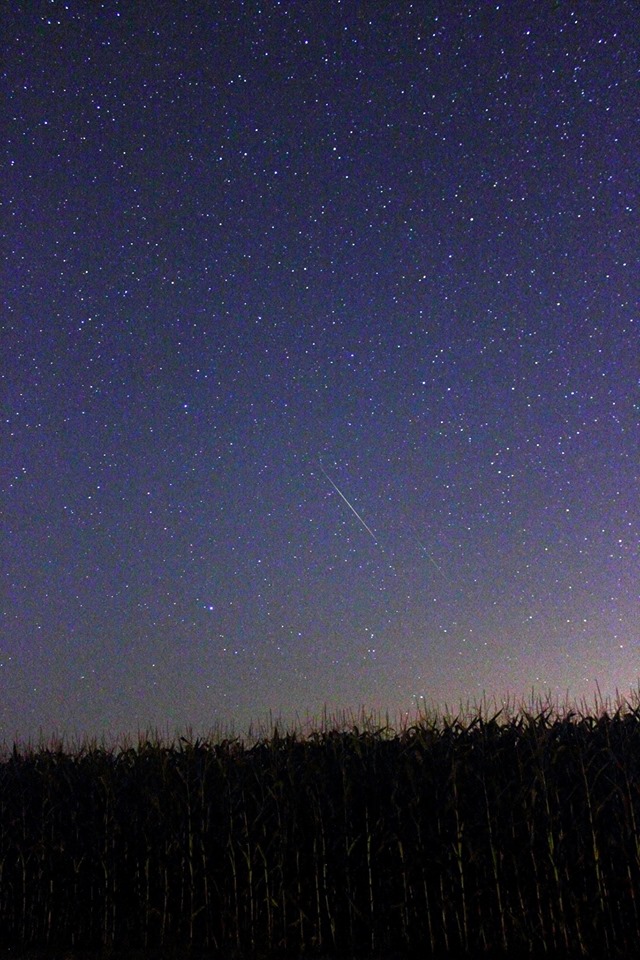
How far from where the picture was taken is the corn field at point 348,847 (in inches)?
427

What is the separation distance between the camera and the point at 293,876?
12.1 meters

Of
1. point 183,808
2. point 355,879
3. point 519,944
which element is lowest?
point 519,944

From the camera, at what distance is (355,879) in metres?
11.8

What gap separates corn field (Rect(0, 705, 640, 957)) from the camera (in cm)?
1085

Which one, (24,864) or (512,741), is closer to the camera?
(512,741)

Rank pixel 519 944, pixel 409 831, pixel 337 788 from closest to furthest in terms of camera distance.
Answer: pixel 519 944, pixel 409 831, pixel 337 788

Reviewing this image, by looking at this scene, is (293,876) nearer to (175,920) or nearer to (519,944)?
(175,920)

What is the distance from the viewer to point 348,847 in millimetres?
11727

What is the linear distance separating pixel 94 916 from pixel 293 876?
334cm

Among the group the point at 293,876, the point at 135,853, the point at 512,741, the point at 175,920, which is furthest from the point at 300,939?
the point at 512,741

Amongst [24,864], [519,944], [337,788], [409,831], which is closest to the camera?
[519,944]

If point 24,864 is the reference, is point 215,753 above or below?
above

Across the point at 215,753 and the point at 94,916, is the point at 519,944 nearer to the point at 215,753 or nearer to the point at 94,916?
the point at 215,753

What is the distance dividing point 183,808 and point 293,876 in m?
2.04
